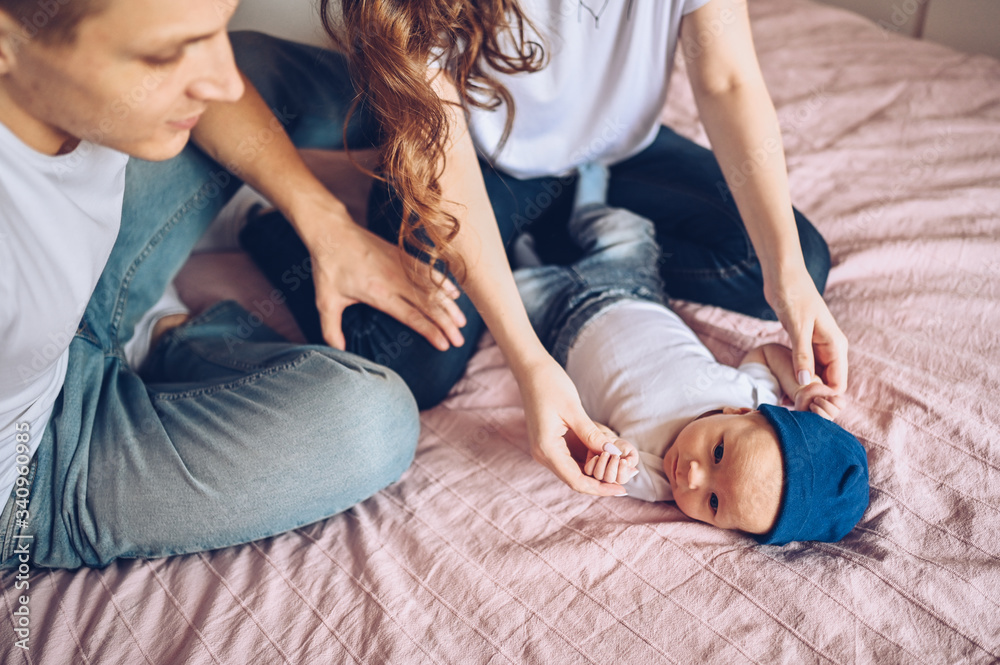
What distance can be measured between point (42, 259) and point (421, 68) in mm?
445

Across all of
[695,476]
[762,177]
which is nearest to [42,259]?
[695,476]

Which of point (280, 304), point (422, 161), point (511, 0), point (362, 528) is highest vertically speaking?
point (511, 0)

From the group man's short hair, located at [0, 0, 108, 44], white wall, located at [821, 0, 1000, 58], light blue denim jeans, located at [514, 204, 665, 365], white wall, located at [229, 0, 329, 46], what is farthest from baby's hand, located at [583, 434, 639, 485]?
white wall, located at [821, 0, 1000, 58]

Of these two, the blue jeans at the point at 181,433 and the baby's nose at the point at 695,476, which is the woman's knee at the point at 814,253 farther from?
the blue jeans at the point at 181,433

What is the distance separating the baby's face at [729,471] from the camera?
2.51ft

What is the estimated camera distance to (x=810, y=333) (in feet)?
2.82

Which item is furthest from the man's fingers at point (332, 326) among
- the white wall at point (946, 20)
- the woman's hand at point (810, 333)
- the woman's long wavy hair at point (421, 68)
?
the white wall at point (946, 20)

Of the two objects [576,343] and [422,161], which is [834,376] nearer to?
[576,343]

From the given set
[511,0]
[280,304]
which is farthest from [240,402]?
[511,0]

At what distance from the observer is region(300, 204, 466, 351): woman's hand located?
3.14 feet

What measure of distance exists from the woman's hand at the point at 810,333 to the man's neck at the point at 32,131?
84cm

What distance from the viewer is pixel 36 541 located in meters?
0.74

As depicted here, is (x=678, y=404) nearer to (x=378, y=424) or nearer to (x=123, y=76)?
(x=378, y=424)

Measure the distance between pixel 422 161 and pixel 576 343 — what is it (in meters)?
0.38
